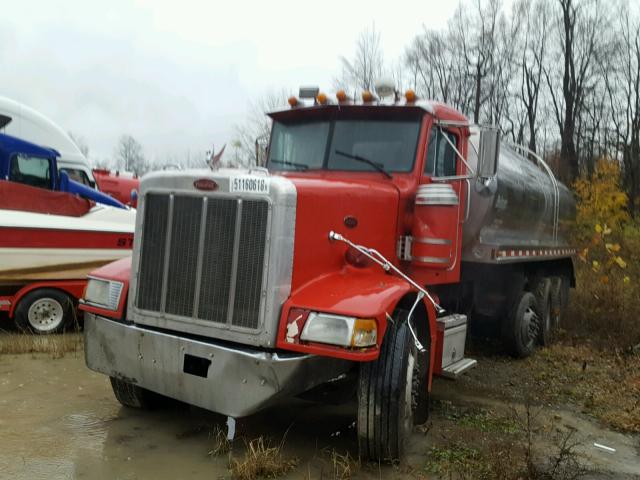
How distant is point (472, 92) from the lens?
3188cm

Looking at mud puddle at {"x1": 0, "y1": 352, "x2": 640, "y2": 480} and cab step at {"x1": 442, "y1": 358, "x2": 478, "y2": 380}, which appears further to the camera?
cab step at {"x1": 442, "y1": 358, "x2": 478, "y2": 380}

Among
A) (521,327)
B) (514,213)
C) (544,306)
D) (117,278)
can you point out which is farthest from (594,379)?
(117,278)

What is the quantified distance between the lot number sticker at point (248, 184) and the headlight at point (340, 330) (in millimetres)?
862

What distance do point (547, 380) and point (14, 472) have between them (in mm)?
5284

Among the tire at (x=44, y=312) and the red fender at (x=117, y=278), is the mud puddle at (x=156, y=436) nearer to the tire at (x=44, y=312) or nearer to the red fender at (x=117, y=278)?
the red fender at (x=117, y=278)

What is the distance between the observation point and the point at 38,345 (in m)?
6.56

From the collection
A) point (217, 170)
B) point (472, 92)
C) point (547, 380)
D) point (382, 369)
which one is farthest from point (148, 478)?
point (472, 92)

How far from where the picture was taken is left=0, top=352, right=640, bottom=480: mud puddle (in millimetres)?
3727

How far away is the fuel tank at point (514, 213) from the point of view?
227 inches

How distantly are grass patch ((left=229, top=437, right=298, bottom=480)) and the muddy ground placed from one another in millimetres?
70

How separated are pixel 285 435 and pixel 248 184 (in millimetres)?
1885

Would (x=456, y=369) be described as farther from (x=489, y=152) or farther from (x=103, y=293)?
(x=103, y=293)

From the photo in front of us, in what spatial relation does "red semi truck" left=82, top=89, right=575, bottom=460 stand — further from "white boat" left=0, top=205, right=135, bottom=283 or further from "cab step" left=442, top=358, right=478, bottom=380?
"white boat" left=0, top=205, right=135, bottom=283

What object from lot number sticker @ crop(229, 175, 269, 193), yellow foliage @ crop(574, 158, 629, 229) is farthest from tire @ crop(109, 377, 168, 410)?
yellow foliage @ crop(574, 158, 629, 229)
